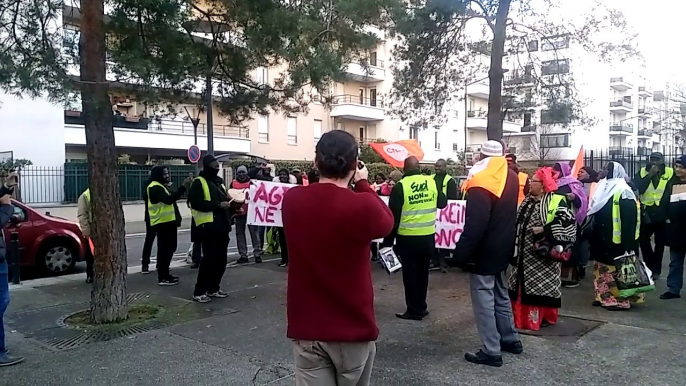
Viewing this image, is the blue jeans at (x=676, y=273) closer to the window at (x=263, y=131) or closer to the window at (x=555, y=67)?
the window at (x=555, y=67)

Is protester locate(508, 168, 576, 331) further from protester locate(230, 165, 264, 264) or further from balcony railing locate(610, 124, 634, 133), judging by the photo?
balcony railing locate(610, 124, 634, 133)

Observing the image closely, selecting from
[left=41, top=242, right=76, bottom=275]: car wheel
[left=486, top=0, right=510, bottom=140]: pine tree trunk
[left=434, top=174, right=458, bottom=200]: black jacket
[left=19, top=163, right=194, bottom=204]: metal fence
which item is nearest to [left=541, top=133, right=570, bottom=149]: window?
[left=486, top=0, right=510, bottom=140]: pine tree trunk

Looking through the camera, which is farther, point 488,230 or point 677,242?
point 677,242

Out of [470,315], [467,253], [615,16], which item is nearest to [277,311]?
[470,315]

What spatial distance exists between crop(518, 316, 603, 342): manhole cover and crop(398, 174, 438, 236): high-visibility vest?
156 cm

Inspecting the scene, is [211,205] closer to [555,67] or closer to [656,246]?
[656,246]

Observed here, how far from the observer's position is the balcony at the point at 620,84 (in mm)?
76175

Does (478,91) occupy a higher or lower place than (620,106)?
lower

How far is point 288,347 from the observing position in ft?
19.0

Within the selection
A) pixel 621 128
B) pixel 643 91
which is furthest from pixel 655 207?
pixel 643 91

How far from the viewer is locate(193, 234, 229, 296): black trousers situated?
7.80 m

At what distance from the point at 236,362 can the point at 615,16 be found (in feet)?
38.9

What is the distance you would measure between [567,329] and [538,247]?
3.56 ft

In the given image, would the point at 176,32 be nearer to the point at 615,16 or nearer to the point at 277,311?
the point at 277,311
